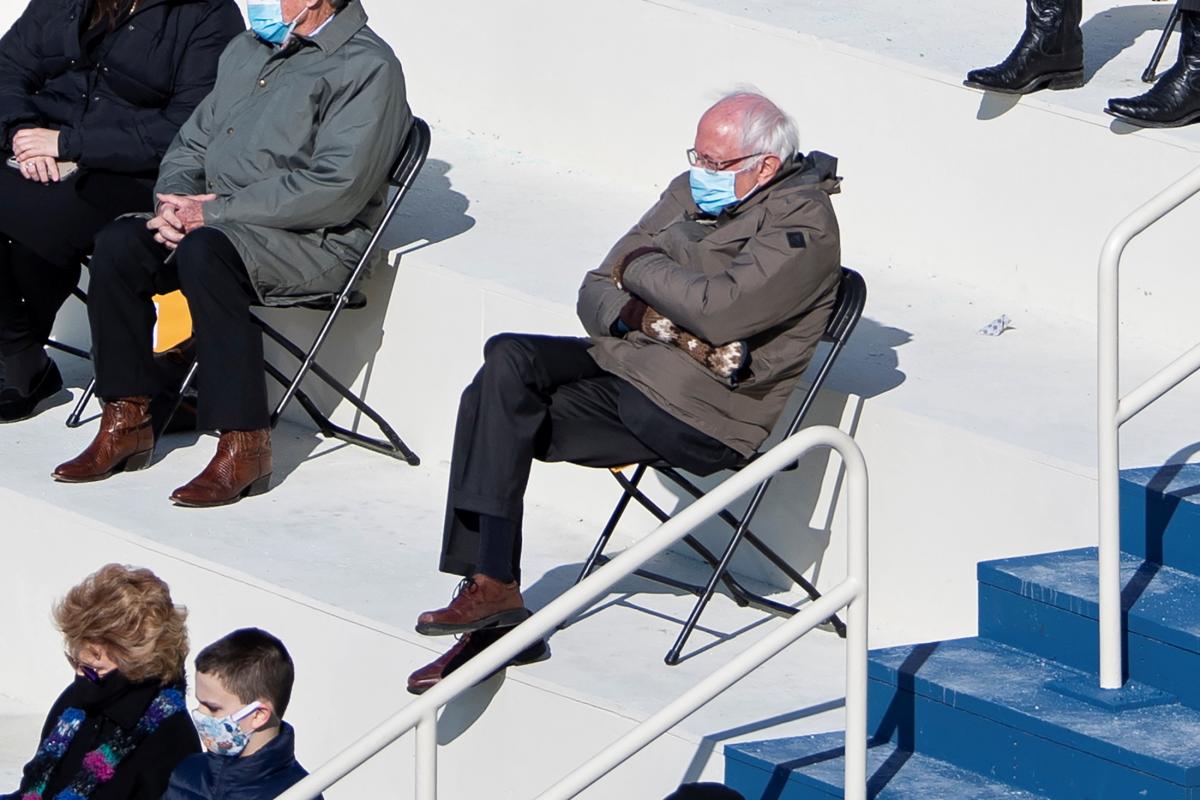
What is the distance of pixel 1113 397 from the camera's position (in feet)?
13.7

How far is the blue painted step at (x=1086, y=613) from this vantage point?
4.19 metres

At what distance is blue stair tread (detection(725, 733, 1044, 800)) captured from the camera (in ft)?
13.5

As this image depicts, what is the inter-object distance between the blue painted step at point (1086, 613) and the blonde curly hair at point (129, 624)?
Result: 5.34 feet

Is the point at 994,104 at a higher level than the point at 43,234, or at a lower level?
higher

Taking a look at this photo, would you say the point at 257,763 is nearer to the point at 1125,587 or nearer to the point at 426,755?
the point at 426,755

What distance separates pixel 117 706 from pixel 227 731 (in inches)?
13.6

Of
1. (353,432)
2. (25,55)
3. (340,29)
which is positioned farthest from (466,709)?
(25,55)

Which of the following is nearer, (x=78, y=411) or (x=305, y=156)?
(x=305, y=156)

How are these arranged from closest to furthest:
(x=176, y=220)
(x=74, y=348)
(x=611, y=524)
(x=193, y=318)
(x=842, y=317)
→ (x=842, y=317), (x=611, y=524), (x=193, y=318), (x=176, y=220), (x=74, y=348)

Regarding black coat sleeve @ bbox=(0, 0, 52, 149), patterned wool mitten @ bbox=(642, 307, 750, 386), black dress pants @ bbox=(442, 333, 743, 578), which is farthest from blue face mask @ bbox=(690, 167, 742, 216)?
black coat sleeve @ bbox=(0, 0, 52, 149)

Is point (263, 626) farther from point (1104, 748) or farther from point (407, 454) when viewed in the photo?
point (1104, 748)

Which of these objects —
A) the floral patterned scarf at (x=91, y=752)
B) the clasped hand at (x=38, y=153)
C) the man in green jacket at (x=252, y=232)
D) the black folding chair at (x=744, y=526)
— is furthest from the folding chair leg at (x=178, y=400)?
the floral patterned scarf at (x=91, y=752)

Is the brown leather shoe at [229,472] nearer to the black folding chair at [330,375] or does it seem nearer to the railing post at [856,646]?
the black folding chair at [330,375]

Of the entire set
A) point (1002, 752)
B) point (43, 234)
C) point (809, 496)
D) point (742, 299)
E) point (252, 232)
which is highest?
point (742, 299)
